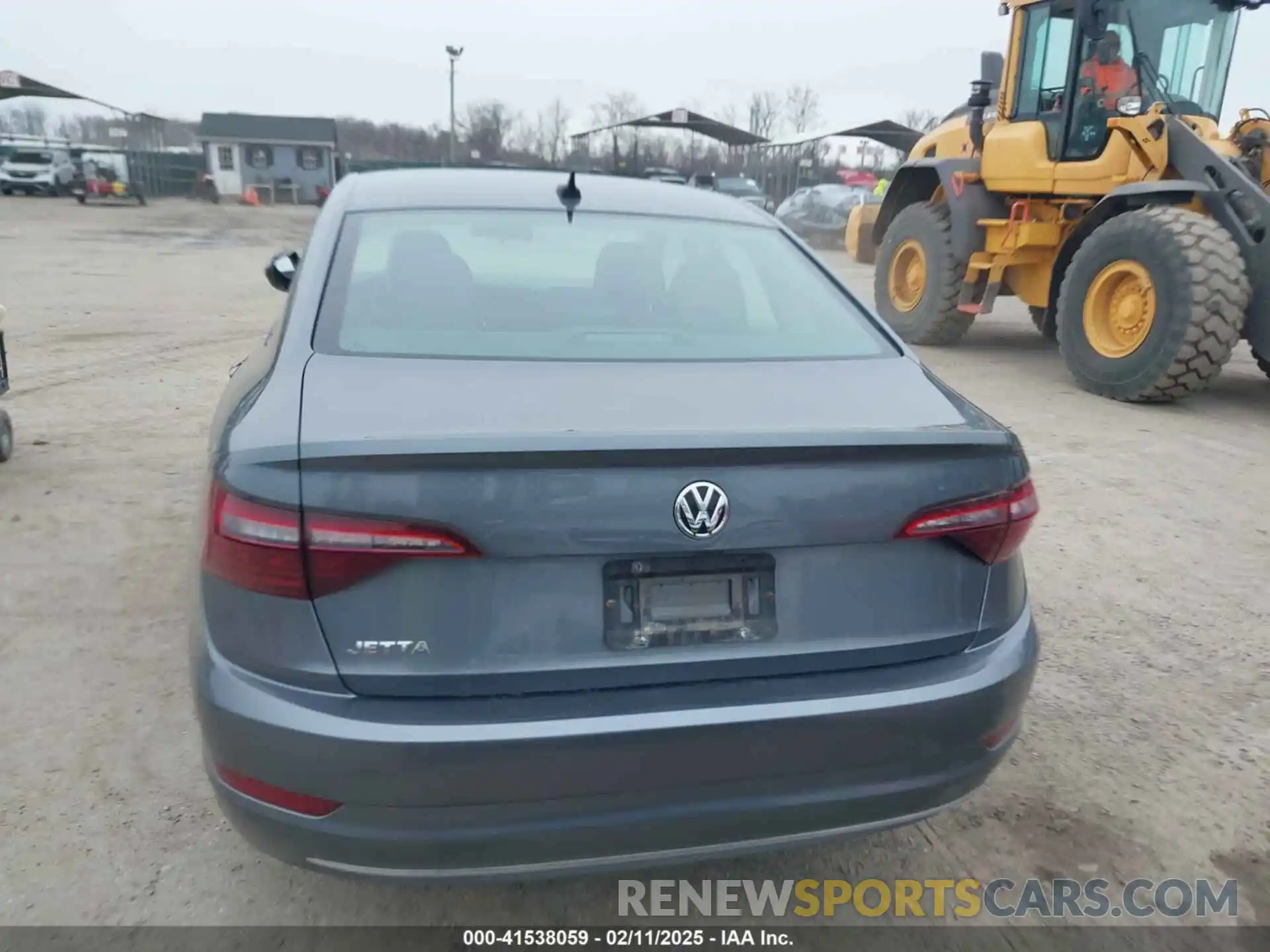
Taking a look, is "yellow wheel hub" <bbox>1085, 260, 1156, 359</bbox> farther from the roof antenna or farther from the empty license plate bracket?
the empty license plate bracket

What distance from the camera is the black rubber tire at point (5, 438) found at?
16.5 feet

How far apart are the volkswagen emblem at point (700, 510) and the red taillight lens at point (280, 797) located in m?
0.80

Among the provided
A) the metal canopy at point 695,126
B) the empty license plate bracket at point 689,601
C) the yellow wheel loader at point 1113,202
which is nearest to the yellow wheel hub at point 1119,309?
the yellow wheel loader at point 1113,202

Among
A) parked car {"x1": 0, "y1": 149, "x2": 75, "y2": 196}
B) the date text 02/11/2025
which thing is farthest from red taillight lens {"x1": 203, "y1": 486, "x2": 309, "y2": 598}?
parked car {"x1": 0, "y1": 149, "x2": 75, "y2": 196}

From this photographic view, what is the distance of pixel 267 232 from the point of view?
26.0 m

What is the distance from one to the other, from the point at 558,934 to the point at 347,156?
60769 millimetres

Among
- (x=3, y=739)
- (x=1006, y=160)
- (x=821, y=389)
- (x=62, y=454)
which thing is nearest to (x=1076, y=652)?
(x=821, y=389)

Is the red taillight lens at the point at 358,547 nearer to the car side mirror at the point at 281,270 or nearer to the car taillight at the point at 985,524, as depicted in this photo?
the car taillight at the point at 985,524

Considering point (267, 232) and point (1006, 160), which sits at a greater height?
point (1006, 160)

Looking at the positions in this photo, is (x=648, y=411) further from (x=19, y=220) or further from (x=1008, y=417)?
(x=19, y=220)

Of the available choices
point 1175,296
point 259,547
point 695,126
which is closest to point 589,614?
point 259,547

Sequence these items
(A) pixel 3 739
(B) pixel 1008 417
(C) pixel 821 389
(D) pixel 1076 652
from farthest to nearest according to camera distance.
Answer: (B) pixel 1008 417
(D) pixel 1076 652
(A) pixel 3 739
(C) pixel 821 389

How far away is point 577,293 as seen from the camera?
2703 mm

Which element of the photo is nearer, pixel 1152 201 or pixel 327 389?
pixel 327 389
